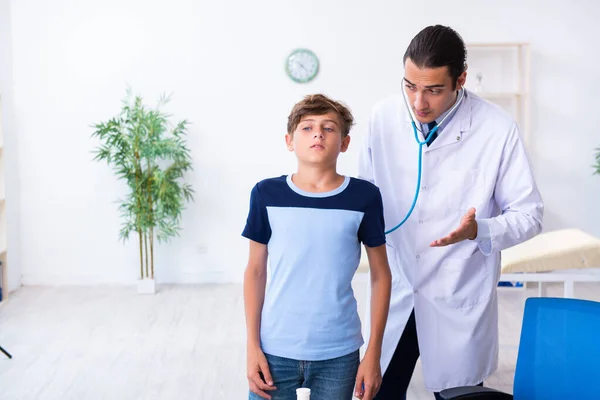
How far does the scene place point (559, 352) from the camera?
155cm

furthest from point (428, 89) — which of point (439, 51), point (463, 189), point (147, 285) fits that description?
point (147, 285)

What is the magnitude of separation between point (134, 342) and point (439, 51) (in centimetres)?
261

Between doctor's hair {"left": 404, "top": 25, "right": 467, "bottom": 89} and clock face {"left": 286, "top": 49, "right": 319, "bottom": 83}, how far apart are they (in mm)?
3296

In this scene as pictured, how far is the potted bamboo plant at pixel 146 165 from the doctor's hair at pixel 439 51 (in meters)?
3.07

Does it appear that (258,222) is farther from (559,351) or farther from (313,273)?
(559,351)

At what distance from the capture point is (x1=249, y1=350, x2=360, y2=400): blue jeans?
1491 mm

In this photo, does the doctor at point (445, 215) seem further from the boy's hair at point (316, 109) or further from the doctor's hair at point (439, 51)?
the boy's hair at point (316, 109)

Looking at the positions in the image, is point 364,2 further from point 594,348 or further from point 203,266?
point 594,348

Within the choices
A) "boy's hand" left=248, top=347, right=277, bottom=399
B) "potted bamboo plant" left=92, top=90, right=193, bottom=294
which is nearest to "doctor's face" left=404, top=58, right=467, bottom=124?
"boy's hand" left=248, top=347, right=277, bottom=399

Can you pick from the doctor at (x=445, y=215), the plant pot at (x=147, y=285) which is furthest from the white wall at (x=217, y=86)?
the doctor at (x=445, y=215)

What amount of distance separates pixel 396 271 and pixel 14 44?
392 centimetres

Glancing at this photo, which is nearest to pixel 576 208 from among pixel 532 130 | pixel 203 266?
pixel 532 130

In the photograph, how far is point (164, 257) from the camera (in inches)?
197

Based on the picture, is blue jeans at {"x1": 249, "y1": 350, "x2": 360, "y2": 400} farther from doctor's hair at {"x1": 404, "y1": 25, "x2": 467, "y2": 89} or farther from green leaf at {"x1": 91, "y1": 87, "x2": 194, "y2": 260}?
green leaf at {"x1": 91, "y1": 87, "x2": 194, "y2": 260}
